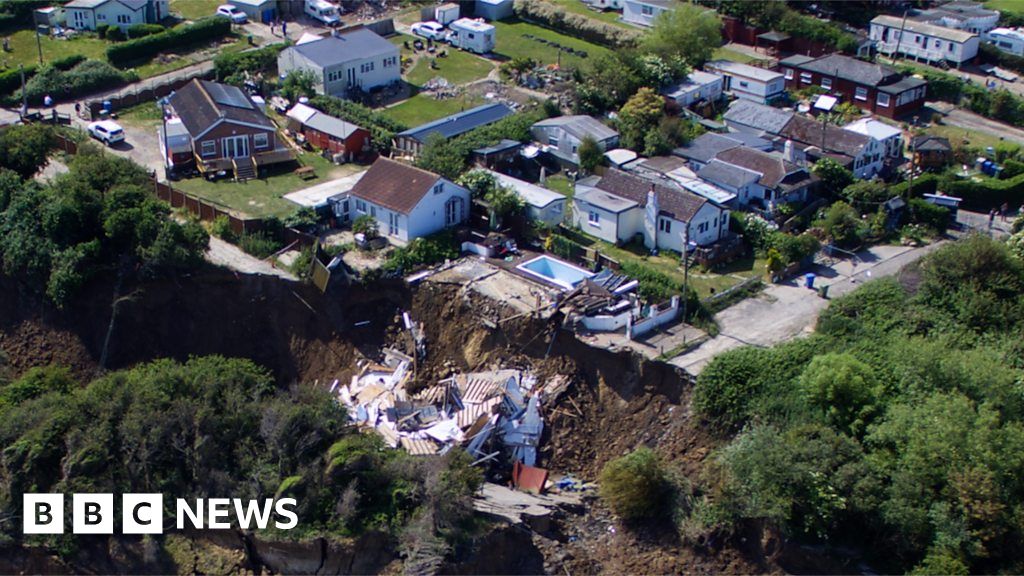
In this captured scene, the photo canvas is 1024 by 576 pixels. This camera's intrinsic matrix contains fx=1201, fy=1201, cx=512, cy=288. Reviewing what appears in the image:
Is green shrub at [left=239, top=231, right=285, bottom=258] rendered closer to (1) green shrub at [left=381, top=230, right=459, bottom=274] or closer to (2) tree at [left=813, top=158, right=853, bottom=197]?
(1) green shrub at [left=381, top=230, right=459, bottom=274]

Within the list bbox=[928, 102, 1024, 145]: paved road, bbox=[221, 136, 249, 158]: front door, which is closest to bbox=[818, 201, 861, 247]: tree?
bbox=[928, 102, 1024, 145]: paved road

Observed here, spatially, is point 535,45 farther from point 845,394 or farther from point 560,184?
point 845,394

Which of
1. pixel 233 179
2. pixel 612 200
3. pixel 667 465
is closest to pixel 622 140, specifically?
pixel 612 200

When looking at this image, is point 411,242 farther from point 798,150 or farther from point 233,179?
point 798,150

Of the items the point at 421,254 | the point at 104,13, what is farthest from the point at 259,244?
the point at 104,13

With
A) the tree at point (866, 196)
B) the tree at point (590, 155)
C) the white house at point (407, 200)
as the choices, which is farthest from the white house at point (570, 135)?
the tree at point (866, 196)
